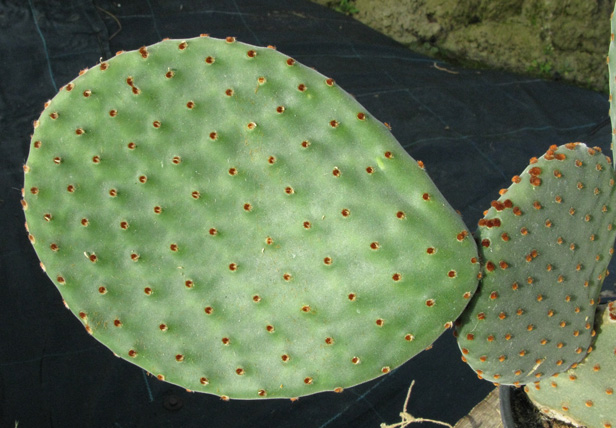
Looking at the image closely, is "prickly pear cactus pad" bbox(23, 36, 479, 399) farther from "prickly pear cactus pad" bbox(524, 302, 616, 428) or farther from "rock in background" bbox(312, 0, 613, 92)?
"rock in background" bbox(312, 0, 613, 92)

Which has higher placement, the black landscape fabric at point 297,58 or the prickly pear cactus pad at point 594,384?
the prickly pear cactus pad at point 594,384

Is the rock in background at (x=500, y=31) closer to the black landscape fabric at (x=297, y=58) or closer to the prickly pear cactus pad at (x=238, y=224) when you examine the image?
the black landscape fabric at (x=297, y=58)

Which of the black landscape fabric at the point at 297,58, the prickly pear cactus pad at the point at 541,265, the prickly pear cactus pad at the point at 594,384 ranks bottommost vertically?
the black landscape fabric at the point at 297,58

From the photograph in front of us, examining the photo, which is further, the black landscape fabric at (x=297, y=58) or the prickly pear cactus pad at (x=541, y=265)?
the black landscape fabric at (x=297, y=58)

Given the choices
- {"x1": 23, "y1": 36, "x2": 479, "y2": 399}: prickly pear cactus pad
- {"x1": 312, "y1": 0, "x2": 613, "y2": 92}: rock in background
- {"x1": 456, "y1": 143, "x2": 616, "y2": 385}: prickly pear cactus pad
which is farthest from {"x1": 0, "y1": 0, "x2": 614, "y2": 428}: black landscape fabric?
{"x1": 456, "y1": 143, "x2": 616, "y2": 385}: prickly pear cactus pad

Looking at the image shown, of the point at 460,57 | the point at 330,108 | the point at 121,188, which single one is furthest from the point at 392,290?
the point at 460,57

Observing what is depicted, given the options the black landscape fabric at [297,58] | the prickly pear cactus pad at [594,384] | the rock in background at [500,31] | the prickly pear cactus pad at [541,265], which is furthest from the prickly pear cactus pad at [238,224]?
the rock in background at [500,31]

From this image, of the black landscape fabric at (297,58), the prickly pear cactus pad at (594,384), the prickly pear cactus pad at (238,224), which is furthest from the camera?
the black landscape fabric at (297,58)

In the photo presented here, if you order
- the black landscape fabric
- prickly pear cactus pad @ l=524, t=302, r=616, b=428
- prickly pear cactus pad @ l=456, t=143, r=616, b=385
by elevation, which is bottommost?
the black landscape fabric
